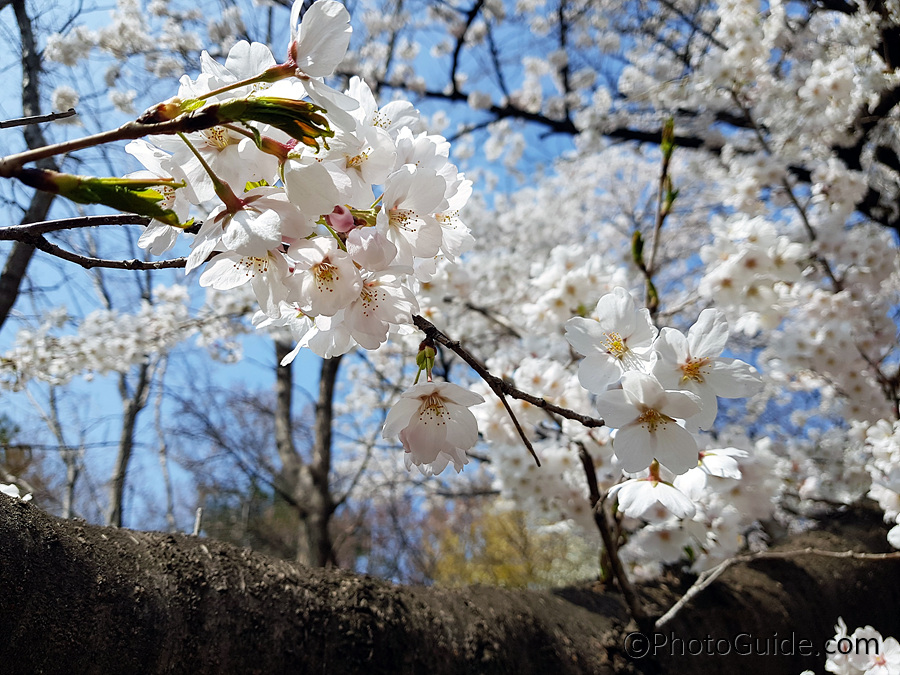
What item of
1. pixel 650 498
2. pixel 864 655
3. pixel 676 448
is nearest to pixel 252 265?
pixel 676 448

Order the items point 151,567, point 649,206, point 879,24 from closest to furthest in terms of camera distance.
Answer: point 151,567, point 879,24, point 649,206

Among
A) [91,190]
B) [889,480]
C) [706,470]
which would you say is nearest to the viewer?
[91,190]

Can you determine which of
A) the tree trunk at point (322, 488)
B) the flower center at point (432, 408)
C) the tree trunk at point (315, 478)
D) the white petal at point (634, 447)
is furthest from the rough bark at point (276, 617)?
the tree trunk at point (322, 488)

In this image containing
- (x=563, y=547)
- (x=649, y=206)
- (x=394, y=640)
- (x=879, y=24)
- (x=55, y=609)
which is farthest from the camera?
(x=563, y=547)

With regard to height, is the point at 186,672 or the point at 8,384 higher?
the point at 8,384

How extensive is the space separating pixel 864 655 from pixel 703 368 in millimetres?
931

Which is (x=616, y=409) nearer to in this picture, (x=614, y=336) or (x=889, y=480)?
(x=614, y=336)

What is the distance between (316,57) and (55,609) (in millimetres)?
723

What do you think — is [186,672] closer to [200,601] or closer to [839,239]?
[200,601]

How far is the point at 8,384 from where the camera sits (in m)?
2.42

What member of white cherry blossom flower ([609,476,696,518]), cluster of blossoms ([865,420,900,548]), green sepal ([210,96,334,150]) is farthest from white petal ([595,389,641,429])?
cluster of blossoms ([865,420,900,548])

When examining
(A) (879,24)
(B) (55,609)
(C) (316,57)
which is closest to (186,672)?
(B) (55,609)
